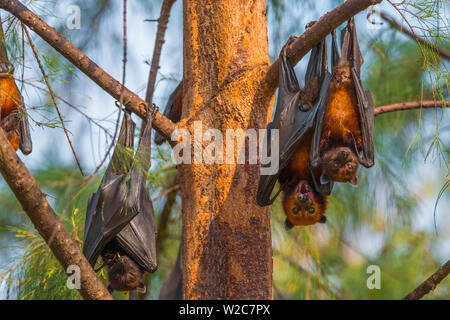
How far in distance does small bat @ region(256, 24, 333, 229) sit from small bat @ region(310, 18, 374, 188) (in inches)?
4.0

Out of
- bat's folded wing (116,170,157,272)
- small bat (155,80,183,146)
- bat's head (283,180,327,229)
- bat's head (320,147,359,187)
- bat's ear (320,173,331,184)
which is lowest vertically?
bat's folded wing (116,170,157,272)

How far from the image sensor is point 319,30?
2988 millimetres

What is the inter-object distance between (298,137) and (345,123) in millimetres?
476

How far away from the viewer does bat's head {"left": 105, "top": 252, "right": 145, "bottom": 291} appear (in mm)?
4195

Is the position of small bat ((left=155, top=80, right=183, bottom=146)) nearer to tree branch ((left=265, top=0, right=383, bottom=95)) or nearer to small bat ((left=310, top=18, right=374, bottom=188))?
small bat ((left=310, top=18, right=374, bottom=188))

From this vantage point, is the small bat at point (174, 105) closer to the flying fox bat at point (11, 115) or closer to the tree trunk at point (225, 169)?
the flying fox bat at point (11, 115)

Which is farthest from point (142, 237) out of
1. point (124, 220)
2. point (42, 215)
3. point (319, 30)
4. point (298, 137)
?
point (319, 30)

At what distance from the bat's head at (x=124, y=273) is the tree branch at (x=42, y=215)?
1.67 meters

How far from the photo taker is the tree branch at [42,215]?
2.41 m

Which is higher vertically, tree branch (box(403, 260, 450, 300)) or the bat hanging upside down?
the bat hanging upside down

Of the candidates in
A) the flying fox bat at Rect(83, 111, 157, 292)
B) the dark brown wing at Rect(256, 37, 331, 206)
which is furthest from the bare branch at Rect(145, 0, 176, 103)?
the dark brown wing at Rect(256, 37, 331, 206)

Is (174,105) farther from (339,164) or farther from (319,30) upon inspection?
(319,30)
